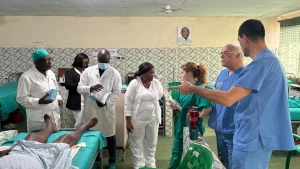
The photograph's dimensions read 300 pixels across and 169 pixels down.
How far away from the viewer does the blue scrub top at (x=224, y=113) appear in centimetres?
197

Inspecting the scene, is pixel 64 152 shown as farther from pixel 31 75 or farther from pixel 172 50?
pixel 172 50

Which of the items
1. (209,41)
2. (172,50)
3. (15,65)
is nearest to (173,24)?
(172,50)

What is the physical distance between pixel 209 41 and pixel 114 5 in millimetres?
2360

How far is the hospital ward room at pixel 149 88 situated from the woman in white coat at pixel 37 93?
1 centimetres

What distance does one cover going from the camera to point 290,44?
4898 mm

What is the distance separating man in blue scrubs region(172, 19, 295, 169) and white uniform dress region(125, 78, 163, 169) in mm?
1193

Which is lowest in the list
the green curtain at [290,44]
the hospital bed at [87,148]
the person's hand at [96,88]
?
the hospital bed at [87,148]

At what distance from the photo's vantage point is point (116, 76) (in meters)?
2.87

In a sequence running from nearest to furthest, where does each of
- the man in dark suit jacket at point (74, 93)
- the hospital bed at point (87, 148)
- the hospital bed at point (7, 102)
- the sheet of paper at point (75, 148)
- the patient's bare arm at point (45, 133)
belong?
the hospital bed at point (87, 148), the sheet of paper at point (75, 148), the patient's bare arm at point (45, 133), the man in dark suit jacket at point (74, 93), the hospital bed at point (7, 102)

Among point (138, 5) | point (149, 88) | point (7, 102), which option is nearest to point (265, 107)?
point (149, 88)

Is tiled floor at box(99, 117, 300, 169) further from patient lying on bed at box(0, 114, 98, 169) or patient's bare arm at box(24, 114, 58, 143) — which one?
patient lying on bed at box(0, 114, 98, 169)

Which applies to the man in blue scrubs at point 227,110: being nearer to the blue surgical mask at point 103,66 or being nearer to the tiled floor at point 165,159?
the tiled floor at point 165,159

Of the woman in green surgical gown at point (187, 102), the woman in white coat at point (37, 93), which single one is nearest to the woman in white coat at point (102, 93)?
the woman in white coat at point (37, 93)

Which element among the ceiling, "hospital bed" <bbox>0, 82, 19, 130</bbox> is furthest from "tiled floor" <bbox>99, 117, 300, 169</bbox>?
the ceiling
